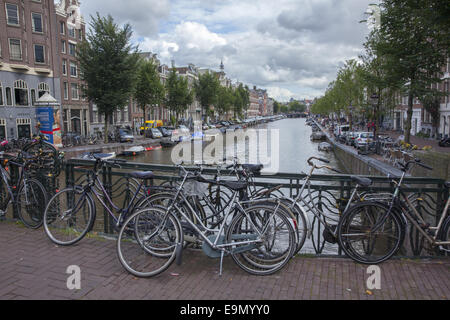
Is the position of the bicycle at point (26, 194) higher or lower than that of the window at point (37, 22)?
lower

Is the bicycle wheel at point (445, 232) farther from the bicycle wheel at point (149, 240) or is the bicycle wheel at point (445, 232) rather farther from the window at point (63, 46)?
the window at point (63, 46)

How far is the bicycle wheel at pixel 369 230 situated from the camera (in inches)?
179

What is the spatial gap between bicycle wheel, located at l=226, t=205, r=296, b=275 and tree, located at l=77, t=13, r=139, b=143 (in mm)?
32050

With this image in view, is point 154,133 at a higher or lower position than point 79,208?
lower

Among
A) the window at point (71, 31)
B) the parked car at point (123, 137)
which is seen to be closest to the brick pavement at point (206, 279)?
the parked car at point (123, 137)

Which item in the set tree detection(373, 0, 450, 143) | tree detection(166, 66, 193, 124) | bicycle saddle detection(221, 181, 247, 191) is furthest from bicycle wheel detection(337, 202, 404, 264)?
tree detection(166, 66, 193, 124)

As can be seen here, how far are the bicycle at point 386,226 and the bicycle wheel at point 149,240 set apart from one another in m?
2.11

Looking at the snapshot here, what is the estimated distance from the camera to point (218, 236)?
14.3ft

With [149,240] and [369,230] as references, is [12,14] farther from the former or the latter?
[369,230]

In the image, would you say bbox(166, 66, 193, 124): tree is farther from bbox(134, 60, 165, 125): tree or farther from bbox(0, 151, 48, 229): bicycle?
bbox(0, 151, 48, 229): bicycle

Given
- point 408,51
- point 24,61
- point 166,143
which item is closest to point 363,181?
point 408,51

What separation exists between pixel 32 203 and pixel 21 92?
113ft
